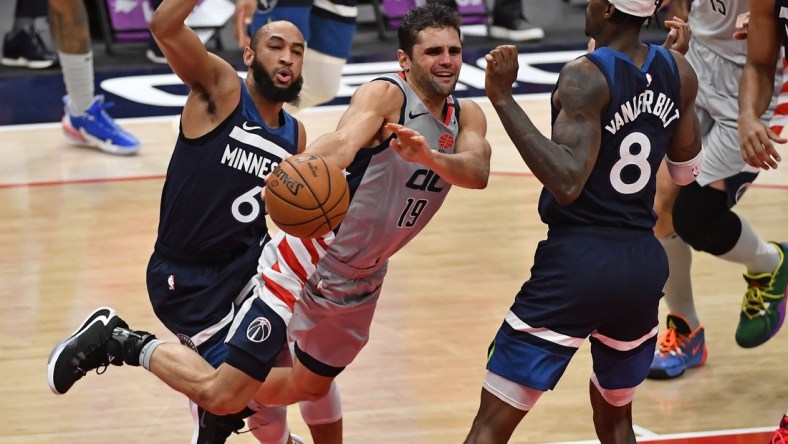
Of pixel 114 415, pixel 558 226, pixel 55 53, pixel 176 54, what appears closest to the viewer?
pixel 558 226

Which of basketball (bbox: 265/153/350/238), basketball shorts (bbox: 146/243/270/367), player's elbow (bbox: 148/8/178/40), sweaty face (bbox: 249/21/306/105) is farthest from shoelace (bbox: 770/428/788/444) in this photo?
player's elbow (bbox: 148/8/178/40)

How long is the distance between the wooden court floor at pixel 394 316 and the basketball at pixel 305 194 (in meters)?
1.61

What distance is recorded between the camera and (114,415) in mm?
6316

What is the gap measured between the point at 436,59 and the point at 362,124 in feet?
1.37

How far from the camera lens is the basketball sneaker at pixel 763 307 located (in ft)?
22.6

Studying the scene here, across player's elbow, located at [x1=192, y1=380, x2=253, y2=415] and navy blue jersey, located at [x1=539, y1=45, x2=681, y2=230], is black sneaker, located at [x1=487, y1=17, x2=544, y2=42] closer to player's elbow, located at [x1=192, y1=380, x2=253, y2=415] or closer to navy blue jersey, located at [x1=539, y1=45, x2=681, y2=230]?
navy blue jersey, located at [x1=539, y1=45, x2=681, y2=230]

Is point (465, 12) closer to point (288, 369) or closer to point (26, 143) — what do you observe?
point (26, 143)

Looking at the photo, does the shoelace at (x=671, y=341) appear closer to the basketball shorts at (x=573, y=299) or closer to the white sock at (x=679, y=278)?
the white sock at (x=679, y=278)

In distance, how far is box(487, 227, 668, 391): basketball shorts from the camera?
15.8 feet

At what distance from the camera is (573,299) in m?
4.80

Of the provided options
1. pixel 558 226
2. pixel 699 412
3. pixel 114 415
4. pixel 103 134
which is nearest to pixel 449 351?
pixel 699 412

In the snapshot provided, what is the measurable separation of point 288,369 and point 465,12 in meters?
9.07

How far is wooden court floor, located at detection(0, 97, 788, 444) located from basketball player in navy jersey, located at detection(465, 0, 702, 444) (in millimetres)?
1319

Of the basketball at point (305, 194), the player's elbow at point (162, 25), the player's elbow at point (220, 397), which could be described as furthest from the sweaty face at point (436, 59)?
the player's elbow at point (220, 397)
